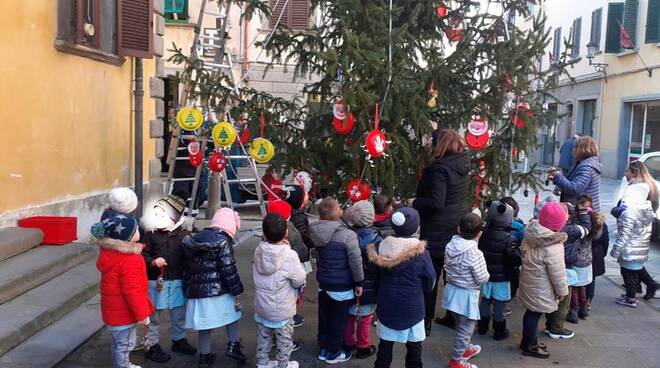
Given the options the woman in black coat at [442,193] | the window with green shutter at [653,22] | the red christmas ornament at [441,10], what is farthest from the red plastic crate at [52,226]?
the window with green shutter at [653,22]

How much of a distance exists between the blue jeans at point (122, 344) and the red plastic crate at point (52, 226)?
297cm

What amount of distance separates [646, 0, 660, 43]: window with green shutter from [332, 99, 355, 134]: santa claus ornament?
16.8 m

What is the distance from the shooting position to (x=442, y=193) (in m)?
5.12

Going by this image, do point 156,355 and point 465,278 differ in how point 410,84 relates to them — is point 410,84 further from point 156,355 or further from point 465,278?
point 156,355

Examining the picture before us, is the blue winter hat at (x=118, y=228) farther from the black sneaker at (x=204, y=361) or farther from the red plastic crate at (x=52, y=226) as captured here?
the red plastic crate at (x=52, y=226)

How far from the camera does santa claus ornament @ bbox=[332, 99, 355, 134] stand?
215 inches

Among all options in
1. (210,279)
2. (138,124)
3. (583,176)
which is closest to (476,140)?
(583,176)

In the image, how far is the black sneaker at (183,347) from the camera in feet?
16.0

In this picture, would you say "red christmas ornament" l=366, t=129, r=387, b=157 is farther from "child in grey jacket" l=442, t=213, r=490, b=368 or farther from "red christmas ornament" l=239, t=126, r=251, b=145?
"red christmas ornament" l=239, t=126, r=251, b=145

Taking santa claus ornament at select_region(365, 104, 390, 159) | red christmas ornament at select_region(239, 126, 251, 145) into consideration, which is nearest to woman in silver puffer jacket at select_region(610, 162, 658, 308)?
santa claus ornament at select_region(365, 104, 390, 159)

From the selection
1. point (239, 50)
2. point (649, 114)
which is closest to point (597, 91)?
point (649, 114)

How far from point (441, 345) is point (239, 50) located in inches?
502

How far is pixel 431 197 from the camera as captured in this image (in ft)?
16.9

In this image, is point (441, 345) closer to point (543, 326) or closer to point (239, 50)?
point (543, 326)
